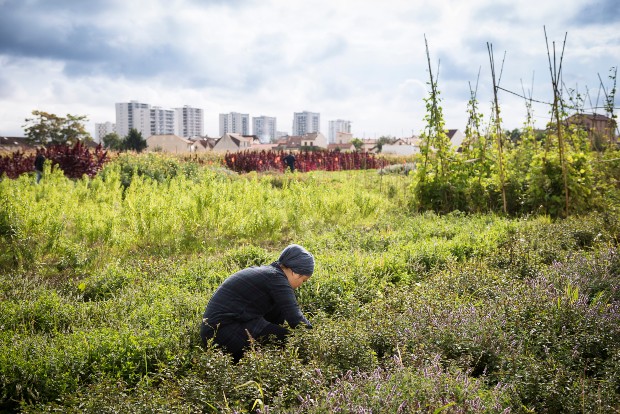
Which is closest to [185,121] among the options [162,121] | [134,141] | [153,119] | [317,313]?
[162,121]

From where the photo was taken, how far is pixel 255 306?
3.94 m

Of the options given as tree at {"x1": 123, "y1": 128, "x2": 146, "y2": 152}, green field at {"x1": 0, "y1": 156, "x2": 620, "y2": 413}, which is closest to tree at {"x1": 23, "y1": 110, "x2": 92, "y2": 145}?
tree at {"x1": 123, "y1": 128, "x2": 146, "y2": 152}

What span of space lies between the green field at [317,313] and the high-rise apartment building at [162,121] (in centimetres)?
17322

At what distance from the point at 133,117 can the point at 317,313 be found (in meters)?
191

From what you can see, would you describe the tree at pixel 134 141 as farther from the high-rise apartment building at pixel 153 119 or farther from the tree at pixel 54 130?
the high-rise apartment building at pixel 153 119

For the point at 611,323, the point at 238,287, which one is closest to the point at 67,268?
the point at 238,287

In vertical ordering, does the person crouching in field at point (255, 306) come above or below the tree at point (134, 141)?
below

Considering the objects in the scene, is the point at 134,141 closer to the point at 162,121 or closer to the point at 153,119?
the point at 153,119

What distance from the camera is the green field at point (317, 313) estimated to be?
282 centimetres

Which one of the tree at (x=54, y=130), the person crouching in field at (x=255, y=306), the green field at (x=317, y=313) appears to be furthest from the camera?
the tree at (x=54, y=130)

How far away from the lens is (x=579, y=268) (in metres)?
5.12

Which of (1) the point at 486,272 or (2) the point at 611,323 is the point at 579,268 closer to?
(1) the point at 486,272

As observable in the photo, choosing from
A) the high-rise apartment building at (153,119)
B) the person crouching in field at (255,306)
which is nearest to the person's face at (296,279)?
the person crouching in field at (255,306)

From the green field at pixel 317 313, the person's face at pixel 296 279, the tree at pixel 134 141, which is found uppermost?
the tree at pixel 134 141
